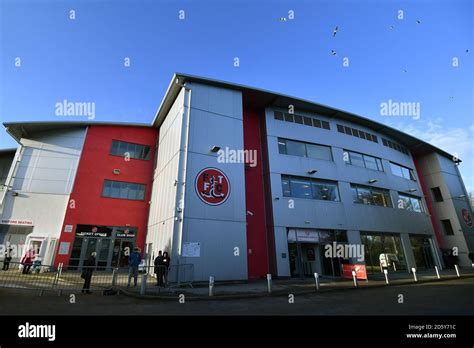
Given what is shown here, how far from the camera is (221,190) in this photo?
15.1 m

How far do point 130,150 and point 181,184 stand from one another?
10.6m

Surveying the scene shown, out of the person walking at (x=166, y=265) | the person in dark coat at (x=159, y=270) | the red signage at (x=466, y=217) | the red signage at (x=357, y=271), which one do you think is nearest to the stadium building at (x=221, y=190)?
the person walking at (x=166, y=265)

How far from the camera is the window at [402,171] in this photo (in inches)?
976

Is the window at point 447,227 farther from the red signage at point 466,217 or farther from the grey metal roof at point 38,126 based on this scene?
the grey metal roof at point 38,126

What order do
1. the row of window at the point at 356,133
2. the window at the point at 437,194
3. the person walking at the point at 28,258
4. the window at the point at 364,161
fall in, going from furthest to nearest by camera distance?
the window at the point at 437,194 → the row of window at the point at 356,133 → the window at the point at 364,161 → the person walking at the point at 28,258

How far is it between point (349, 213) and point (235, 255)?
405 inches

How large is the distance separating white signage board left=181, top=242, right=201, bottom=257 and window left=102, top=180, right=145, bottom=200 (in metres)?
10.1

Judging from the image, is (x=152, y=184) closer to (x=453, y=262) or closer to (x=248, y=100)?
(x=248, y=100)

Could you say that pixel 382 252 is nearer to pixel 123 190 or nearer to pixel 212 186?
pixel 212 186

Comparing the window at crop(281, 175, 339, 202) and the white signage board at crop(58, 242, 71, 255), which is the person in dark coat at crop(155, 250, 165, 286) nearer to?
the window at crop(281, 175, 339, 202)

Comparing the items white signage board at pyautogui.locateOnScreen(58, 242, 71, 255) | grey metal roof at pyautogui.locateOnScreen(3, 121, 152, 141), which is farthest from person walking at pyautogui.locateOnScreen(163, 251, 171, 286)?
grey metal roof at pyautogui.locateOnScreen(3, 121, 152, 141)

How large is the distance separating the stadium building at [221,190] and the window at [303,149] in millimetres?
101

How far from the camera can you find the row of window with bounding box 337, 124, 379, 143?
74.1 feet

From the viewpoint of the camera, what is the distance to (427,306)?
7.48 metres
